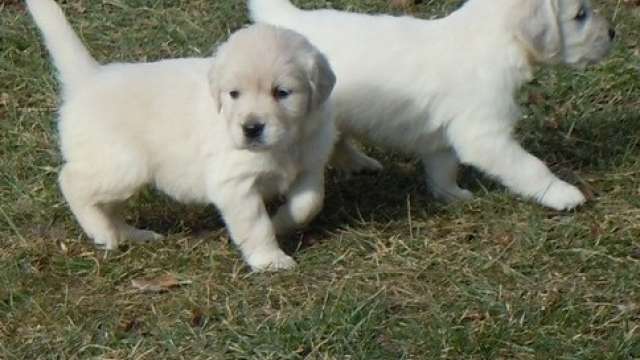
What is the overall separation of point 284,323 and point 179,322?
41cm

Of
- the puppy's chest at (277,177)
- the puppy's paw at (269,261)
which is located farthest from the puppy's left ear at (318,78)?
the puppy's paw at (269,261)

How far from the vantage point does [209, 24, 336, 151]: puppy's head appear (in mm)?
4711

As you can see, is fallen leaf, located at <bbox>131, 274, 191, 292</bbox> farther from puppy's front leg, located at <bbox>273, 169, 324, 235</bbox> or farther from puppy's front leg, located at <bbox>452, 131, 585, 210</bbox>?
puppy's front leg, located at <bbox>452, 131, 585, 210</bbox>

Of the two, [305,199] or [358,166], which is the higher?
[305,199]

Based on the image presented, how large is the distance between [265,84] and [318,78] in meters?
0.23

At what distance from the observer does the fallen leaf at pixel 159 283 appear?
4984 millimetres

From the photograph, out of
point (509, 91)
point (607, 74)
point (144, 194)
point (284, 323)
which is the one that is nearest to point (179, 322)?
point (284, 323)

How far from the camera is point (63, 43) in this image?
5.38 meters

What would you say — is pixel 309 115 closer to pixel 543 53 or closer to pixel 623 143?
pixel 543 53

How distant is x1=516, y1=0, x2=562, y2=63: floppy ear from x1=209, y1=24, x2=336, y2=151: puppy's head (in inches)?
36.8

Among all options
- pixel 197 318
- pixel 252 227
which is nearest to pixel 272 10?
pixel 252 227

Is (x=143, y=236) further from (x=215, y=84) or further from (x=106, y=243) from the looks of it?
(x=215, y=84)

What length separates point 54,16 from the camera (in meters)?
5.38

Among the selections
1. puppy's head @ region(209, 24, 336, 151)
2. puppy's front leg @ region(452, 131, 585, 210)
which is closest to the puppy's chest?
puppy's head @ region(209, 24, 336, 151)
